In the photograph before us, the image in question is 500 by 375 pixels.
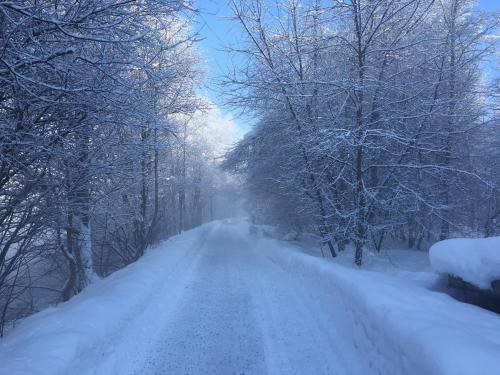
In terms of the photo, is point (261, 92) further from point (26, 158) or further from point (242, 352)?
point (242, 352)

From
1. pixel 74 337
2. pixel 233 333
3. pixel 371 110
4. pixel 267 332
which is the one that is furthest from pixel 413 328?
pixel 371 110

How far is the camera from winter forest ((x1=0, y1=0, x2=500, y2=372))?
219 inches

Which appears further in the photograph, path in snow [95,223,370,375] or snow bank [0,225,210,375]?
path in snow [95,223,370,375]

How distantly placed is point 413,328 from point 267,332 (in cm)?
273

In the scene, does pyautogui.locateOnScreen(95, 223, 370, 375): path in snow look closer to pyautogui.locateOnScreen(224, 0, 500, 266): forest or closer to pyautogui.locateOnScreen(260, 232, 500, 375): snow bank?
pyautogui.locateOnScreen(260, 232, 500, 375): snow bank

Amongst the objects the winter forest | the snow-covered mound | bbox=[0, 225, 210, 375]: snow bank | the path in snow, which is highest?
the winter forest

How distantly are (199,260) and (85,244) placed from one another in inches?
158

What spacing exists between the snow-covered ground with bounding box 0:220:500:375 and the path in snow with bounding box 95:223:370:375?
17 mm

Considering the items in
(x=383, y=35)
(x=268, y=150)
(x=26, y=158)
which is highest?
(x=383, y=35)

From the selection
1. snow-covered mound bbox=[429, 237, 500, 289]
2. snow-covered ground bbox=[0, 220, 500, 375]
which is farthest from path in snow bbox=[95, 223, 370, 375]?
snow-covered mound bbox=[429, 237, 500, 289]

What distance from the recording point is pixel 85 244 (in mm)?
12445

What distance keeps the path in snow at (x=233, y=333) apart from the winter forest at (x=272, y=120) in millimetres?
2893

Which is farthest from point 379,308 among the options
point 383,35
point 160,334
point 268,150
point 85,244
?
point 268,150

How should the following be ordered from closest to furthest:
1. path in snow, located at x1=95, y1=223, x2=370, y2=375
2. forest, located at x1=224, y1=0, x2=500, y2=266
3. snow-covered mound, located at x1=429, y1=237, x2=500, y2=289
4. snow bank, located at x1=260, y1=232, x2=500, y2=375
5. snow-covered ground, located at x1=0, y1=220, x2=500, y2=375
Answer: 1. snow bank, located at x1=260, y1=232, x2=500, y2=375
2. snow-covered ground, located at x1=0, y1=220, x2=500, y2=375
3. path in snow, located at x1=95, y1=223, x2=370, y2=375
4. snow-covered mound, located at x1=429, y1=237, x2=500, y2=289
5. forest, located at x1=224, y1=0, x2=500, y2=266
